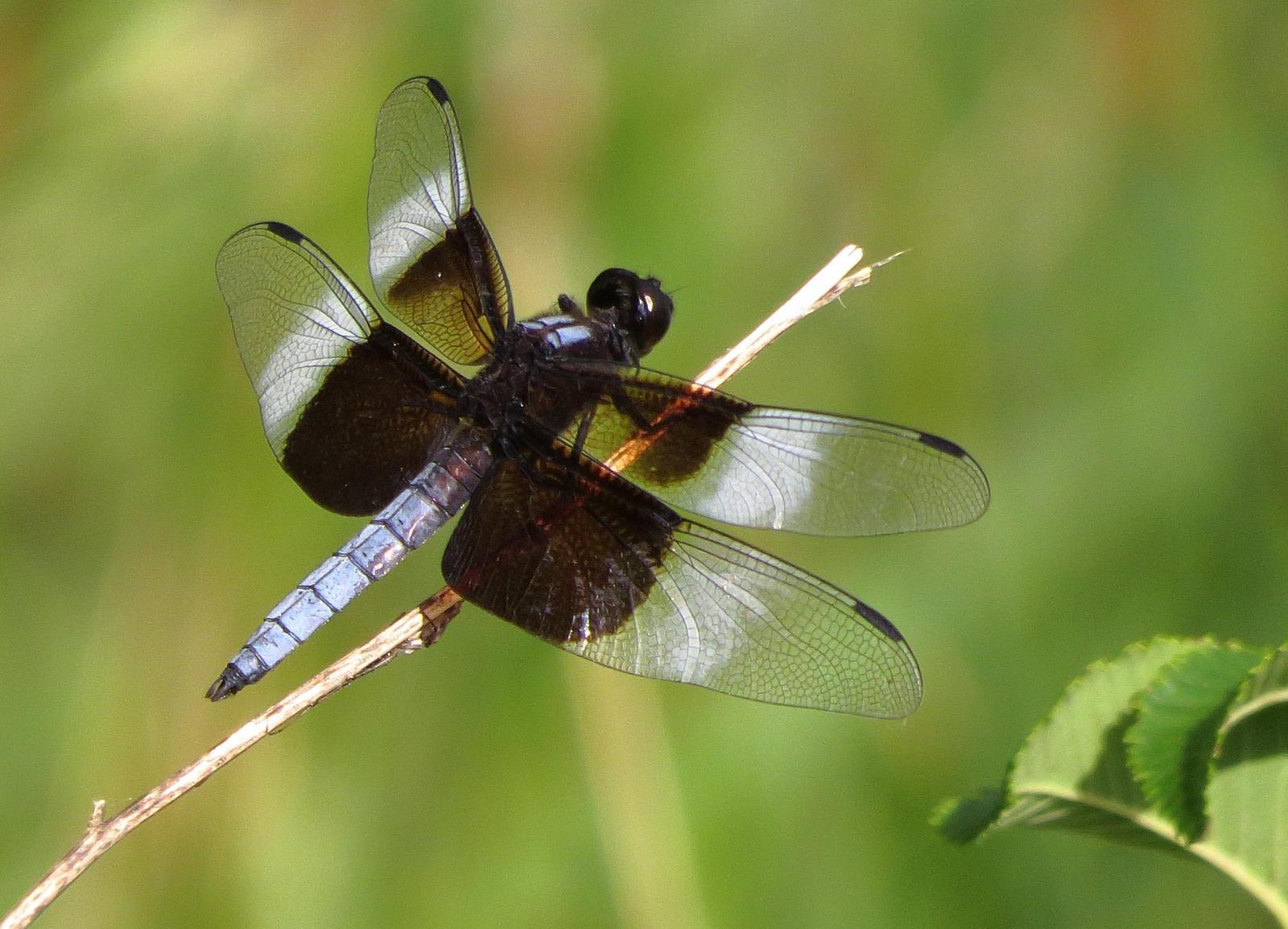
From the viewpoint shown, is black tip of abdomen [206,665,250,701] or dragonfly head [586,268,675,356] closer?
black tip of abdomen [206,665,250,701]

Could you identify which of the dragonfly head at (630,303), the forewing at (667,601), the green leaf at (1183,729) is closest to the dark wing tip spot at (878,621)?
the forewing at (667,601)

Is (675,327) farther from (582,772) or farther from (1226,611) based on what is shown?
(1226,611)

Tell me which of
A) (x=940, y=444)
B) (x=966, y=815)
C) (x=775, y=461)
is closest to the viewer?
(x=966, y=815)

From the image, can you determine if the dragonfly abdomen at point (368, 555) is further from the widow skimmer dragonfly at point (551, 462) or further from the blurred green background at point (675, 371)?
the blurred green background at point (675, 371)

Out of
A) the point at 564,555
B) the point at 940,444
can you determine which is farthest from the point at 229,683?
the point at 940,444

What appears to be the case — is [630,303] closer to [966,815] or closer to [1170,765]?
[966,815]

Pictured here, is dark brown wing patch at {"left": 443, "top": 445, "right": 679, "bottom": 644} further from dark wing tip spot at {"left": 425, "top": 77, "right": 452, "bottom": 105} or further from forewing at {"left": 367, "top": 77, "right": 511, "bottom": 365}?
dark wing tip spot at {"left": 425, "top": 77, "right": 452, "bottom": 105}

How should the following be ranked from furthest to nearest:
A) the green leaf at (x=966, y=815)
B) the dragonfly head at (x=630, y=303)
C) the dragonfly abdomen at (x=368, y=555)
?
the dragonfly head at (x=630, y=303) < the dragonfly abdomen at (x=368, y=555) < the green leaf at (x=966, y=815)

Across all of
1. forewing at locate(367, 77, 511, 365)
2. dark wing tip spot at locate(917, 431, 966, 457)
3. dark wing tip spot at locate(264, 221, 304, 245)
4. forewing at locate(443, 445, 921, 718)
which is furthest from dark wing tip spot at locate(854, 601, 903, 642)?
dark wing tip spot at locate(264, 221, 304, 245)
